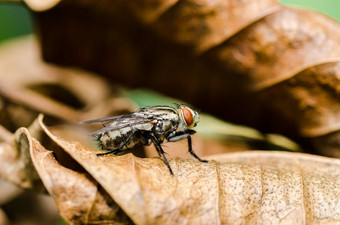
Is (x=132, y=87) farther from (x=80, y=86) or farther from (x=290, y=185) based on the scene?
(x=290, y=185)

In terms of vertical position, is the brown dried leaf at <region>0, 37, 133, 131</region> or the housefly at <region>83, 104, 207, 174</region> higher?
the housefly at <region>83, 104, 207, 174</region>

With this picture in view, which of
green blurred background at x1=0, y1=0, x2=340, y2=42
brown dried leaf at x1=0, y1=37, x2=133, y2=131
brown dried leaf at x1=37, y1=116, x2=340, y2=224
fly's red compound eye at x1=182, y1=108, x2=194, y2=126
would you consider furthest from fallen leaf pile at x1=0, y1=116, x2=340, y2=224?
green blurred background at x1=0, y1=0, x2=340, y2=42

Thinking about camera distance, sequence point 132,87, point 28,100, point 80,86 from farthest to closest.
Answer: point 80,86 → point 132,87 → point 28,100

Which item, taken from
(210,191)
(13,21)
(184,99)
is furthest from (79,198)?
(13,21)

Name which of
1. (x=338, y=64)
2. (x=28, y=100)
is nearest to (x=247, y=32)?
(x=338, y=64)

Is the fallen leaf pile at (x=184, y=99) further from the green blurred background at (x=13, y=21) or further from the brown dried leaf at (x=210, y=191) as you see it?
the green blurred background at (x=13, y=21)

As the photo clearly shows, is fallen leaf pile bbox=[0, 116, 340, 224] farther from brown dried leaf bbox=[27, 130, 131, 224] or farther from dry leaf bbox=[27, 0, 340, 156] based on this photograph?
dry leaf bbox=[27, 0, 340, 156]

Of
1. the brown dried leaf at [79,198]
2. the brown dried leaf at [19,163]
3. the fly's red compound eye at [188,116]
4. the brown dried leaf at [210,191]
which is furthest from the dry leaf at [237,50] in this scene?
the brown dried leaf at [79,198]
